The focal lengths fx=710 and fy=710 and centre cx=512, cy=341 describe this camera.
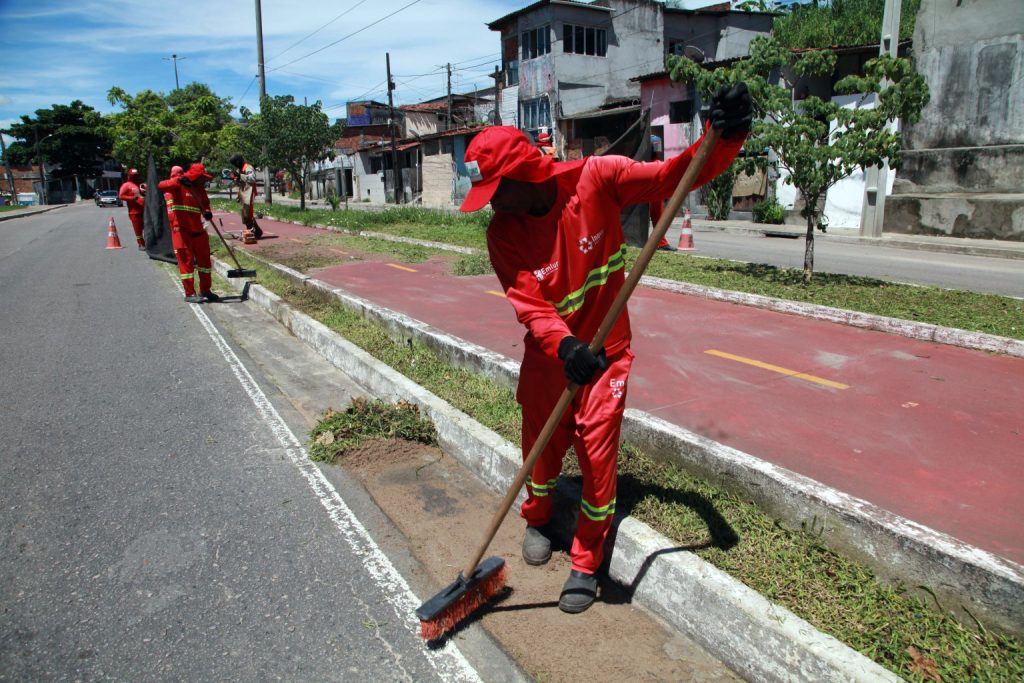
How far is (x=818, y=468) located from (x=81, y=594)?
12.4 ft

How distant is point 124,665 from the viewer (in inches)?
108

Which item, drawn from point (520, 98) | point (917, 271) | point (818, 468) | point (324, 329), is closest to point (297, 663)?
point (818, 468)

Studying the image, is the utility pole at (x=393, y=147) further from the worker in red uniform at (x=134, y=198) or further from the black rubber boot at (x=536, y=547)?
the black rubber boot at (x=536, y=547)

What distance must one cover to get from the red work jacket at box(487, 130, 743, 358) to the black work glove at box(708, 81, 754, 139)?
0.45m

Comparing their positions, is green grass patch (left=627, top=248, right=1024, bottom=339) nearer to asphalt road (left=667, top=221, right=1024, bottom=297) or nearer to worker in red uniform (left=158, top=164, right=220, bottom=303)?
asphalt road (left=667, top=221, right=1024, bottom=297)

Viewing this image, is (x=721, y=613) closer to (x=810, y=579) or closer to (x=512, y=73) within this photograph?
(x=810, y=579)

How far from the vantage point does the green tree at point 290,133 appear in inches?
1037

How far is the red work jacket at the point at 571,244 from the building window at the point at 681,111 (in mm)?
24453

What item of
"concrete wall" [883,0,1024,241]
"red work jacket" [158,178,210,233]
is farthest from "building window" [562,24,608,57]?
"red work jacket" [158,178,210,233]

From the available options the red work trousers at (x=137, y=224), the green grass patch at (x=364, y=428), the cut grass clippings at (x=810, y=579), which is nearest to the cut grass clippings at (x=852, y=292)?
the cut grass clippings at (x=810, y=579)

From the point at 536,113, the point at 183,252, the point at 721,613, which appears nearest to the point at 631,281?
the point at 721,613

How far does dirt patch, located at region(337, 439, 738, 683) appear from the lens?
268 cm

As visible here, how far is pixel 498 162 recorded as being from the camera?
109 inches

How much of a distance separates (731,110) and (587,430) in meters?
1.34
